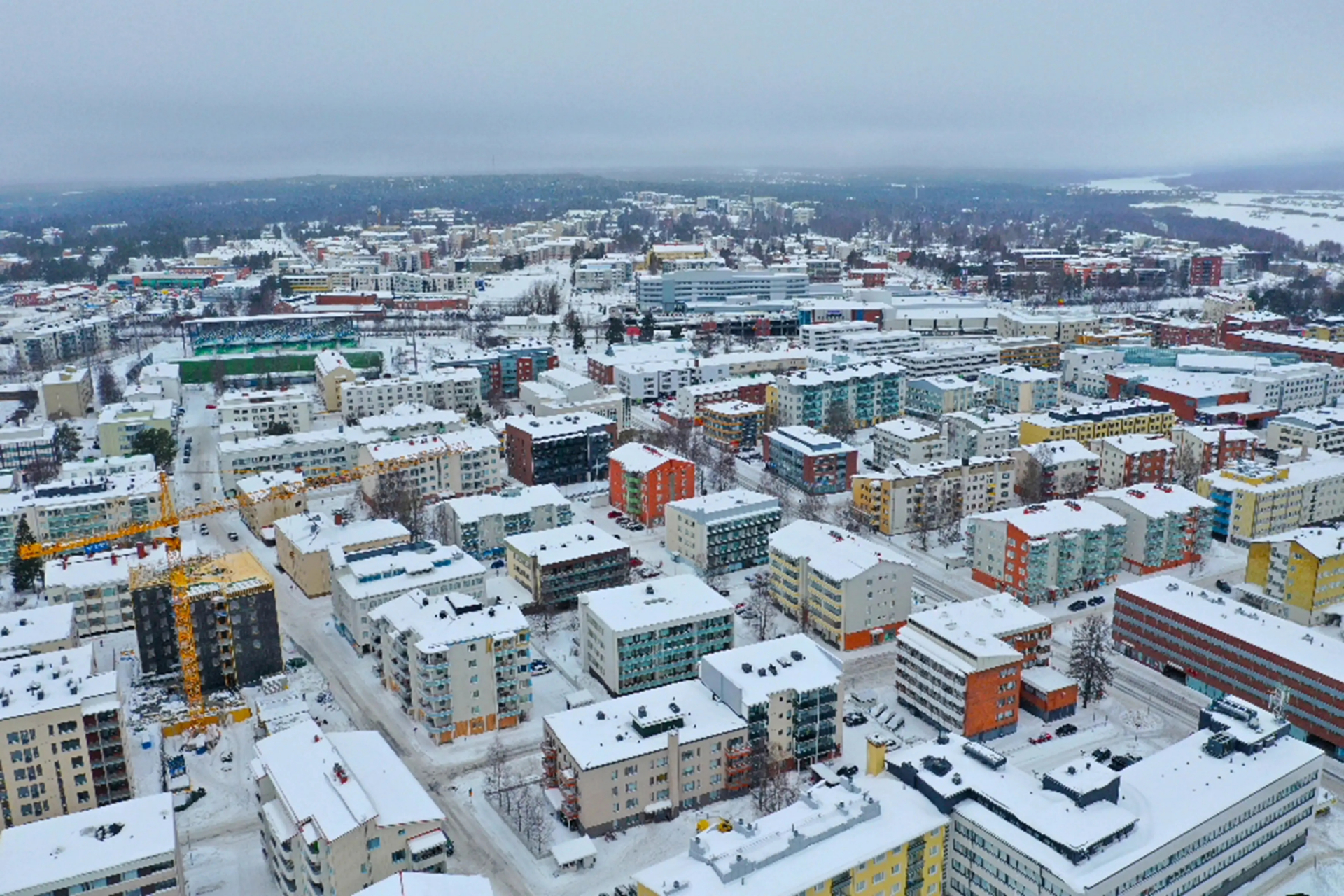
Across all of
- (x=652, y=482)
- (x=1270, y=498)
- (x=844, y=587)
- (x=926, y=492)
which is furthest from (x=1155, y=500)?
(x=652, y=482)

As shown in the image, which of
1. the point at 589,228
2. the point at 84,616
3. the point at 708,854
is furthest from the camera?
the point at 589,228

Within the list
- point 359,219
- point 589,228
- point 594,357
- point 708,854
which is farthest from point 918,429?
point 359,219

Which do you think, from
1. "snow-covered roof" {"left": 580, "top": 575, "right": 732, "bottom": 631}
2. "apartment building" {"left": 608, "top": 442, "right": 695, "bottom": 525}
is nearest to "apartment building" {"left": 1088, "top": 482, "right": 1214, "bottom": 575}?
"apartment building" {"left": 608, "top": 442, "right": 695, "bottom": 525}

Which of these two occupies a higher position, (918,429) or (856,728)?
(918,429)

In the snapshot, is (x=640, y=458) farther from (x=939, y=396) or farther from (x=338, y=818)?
(x=338, y=818)

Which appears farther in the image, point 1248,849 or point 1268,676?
point 1268,676

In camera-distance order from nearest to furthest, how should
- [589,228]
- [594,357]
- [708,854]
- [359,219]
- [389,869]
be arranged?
[708,854] < [389,869] < [594,357] < [589,228] < [359,219]

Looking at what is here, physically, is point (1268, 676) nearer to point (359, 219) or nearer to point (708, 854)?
point (708, 854)
